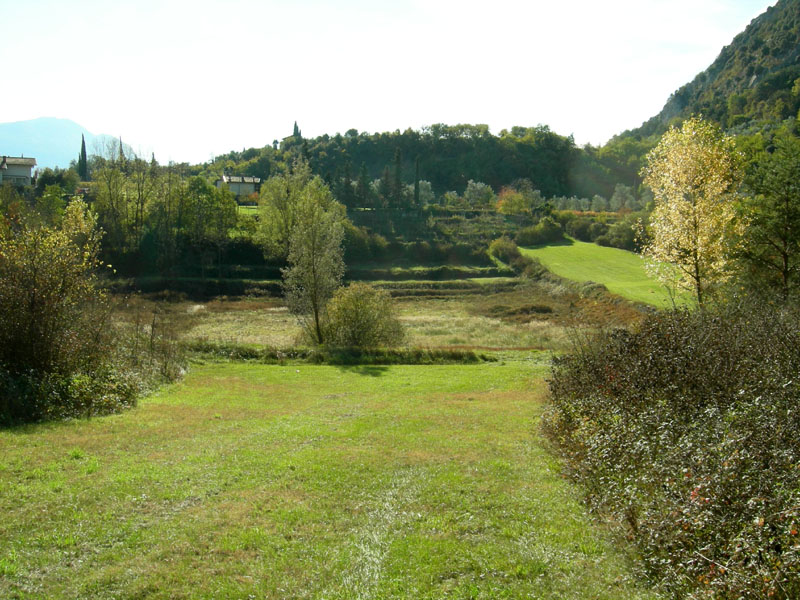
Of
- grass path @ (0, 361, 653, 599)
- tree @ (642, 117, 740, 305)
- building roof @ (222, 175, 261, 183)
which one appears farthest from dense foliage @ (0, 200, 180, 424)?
building roof @ (222, 175, 261, 183)

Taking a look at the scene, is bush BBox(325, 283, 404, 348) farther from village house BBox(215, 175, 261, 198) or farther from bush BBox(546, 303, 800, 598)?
village house BBox(215, 175, 261, 198)

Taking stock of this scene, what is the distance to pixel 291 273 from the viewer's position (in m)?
37.9

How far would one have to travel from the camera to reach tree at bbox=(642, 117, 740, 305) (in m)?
24.4

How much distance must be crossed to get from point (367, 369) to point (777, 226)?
69.8 feet

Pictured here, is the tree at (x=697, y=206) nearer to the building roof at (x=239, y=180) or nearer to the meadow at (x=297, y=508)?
the meadow at (x=297, y=508)

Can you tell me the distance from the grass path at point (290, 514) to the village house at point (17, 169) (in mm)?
100931

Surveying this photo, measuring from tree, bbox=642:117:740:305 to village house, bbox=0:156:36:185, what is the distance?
104145mm

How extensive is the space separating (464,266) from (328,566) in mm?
77042

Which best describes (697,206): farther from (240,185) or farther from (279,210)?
(240,185)

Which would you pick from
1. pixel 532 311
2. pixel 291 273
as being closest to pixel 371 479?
pixel 291 273

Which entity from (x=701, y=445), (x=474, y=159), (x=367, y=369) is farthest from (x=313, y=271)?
(x=474, y=159)

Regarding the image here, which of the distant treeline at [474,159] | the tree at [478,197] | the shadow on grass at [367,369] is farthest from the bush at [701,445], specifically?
the distant treeline at [474,159]

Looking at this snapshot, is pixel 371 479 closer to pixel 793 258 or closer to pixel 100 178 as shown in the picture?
pixel 793 258

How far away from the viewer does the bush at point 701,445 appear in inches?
222
